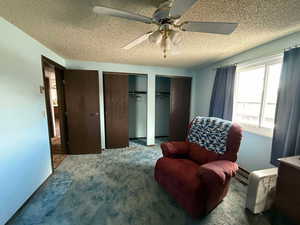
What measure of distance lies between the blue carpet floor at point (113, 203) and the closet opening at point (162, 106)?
7.08ft

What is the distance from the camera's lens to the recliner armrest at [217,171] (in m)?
1.34

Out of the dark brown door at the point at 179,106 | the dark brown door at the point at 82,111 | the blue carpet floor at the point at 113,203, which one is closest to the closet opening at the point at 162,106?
the dark brown door at the point at 179,106

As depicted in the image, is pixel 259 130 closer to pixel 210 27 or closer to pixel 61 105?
pixel 210 27

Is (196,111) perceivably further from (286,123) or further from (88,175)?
(88,175)

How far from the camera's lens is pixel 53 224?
1415 mm

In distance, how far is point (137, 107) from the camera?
13.9ft

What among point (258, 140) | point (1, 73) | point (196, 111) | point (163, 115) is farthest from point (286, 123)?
point (1, 73)

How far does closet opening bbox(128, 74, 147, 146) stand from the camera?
4105 mm

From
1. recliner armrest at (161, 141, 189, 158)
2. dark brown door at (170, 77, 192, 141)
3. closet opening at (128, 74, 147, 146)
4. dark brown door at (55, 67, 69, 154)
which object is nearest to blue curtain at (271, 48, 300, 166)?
recliner armrest at (161, 141, 189, 158)

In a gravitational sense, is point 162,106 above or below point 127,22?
below

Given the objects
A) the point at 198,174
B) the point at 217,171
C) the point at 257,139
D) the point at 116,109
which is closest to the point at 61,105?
the point at 116,109

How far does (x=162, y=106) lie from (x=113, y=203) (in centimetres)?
327

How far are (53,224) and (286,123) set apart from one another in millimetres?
3146

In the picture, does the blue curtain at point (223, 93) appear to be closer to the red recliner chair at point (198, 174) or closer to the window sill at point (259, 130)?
the window sill at point (259, 130)
